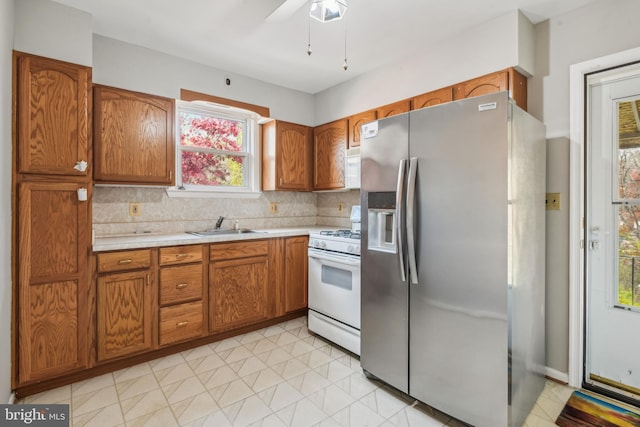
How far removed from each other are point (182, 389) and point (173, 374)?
0.25 m

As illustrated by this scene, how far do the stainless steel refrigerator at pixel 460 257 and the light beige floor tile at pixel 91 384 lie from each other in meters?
1.86

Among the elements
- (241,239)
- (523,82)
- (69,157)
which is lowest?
(241,239)

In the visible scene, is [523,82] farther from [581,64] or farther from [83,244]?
[83,244]

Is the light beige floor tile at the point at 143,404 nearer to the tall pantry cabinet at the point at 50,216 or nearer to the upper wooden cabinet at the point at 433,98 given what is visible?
the tall pantry cabinet at the point at 50,216

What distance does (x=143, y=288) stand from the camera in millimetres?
2430

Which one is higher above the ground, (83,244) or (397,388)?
(83,244)

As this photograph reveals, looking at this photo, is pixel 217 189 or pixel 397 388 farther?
pixel 217 189

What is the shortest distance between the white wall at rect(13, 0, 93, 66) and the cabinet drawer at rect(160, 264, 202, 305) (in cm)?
163

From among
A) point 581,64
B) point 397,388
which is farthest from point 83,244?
point 581,64

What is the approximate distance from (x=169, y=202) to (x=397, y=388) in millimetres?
2554

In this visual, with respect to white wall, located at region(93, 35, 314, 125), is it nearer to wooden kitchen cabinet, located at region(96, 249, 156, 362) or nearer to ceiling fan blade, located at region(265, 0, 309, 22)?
ceiling fan blade, located at region(265, 0, 309, 22)

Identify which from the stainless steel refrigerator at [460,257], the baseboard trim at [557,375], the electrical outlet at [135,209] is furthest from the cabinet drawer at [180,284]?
the baseboard trim at [557,375]

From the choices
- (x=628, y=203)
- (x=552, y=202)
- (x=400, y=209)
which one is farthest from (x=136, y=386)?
(x=628, y=203)

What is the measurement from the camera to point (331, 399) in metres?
2.01
